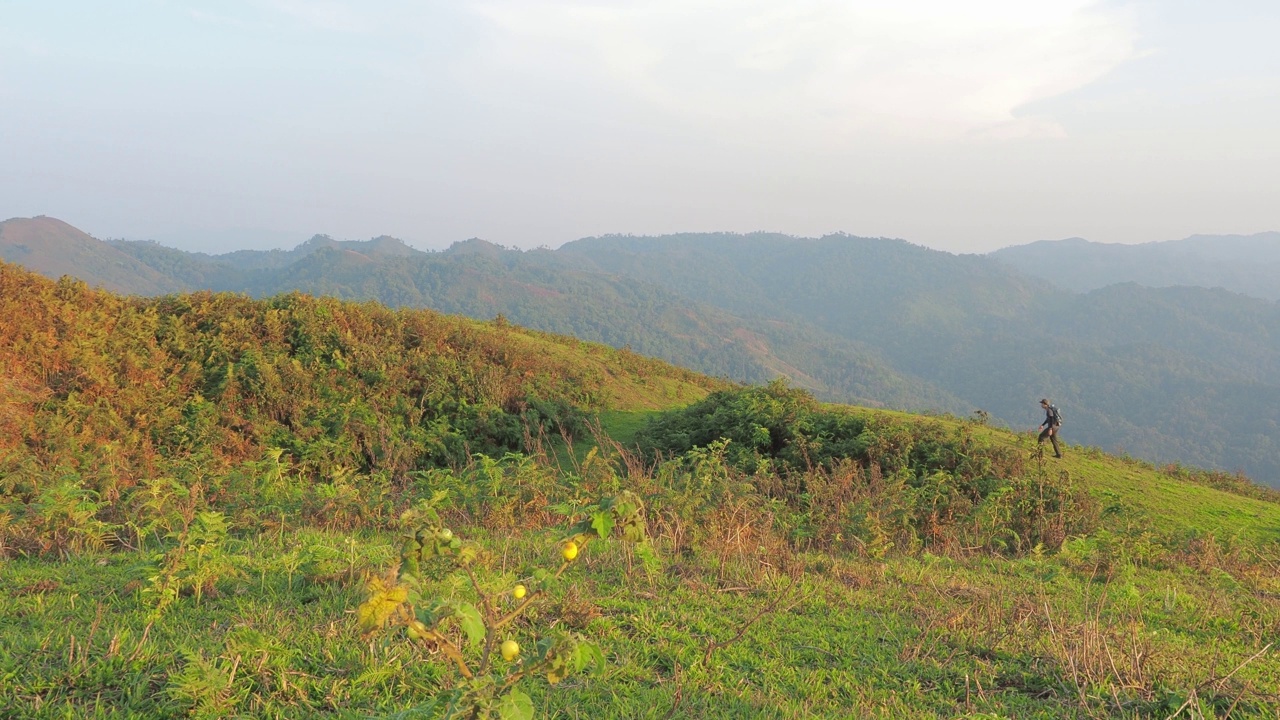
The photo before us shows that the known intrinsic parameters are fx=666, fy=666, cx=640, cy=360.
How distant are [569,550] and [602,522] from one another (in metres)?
0.15

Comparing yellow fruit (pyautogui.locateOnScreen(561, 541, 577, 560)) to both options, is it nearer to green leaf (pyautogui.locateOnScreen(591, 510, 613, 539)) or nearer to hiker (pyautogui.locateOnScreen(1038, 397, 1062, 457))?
green leaf (pyautogui.locateOnScreen(591, 510, 613, 539))

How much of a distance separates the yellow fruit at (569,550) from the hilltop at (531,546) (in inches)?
1.8

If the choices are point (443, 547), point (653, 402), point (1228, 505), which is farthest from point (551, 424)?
point (1228, 505)

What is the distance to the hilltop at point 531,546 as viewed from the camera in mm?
3299

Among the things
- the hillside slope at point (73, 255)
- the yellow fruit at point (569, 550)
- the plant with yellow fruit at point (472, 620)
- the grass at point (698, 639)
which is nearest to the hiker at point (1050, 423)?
the grass at point (698, 639)

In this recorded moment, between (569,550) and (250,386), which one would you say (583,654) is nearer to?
(569,550)

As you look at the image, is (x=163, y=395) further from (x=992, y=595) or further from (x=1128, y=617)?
(x=1128, y=617)

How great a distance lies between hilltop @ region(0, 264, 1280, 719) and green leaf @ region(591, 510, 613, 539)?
1 centimetres

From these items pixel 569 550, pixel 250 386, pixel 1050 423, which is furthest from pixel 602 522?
pixel 1050 423

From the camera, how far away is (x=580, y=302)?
171 meters

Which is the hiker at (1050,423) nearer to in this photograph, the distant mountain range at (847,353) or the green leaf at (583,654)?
the green leaf at (583,654)

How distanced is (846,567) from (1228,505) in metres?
9.54

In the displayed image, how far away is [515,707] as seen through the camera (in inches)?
70.5

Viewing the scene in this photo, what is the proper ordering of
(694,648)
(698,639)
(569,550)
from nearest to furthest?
(569,550) < (694,648) < (698,639)
